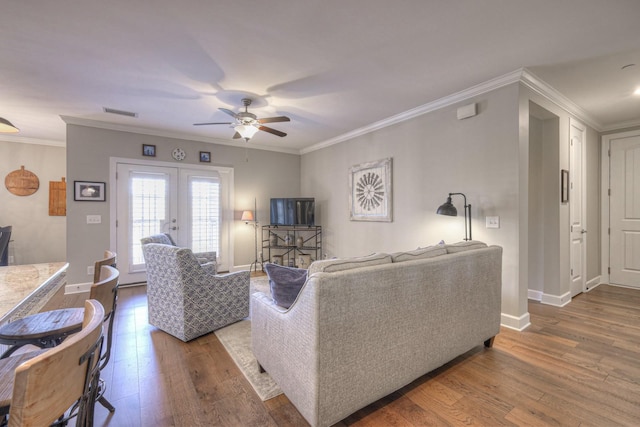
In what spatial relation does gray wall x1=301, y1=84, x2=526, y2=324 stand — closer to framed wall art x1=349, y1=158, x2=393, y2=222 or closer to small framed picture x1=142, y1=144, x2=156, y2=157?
framed wall art x1=349, y1=158, x2=393, y2=222

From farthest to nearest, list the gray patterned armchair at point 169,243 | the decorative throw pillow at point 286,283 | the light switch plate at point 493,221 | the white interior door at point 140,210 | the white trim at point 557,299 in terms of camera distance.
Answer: the white interior door at point 140,210
the white trim at point 557,299
the gray patterned armchair at point 169,243
the light switch plate at point 493,221
the decorative throw pillow at point 286,283

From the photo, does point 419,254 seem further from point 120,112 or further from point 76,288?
point 76,288

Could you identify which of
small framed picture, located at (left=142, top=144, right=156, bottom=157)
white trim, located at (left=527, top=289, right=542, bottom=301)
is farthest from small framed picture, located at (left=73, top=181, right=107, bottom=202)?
white trim, located at (left=527, top=289, right=542, bottom=301)

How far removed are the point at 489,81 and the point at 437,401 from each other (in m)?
3.10

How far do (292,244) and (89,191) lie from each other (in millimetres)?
3556

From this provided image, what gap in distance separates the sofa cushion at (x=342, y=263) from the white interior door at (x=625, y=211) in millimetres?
5099

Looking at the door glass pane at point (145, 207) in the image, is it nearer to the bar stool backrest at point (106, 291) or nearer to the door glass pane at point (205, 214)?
the door glass pane at point (205, 214)

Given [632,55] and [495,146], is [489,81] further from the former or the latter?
[632,55]

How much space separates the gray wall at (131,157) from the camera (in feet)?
14.0

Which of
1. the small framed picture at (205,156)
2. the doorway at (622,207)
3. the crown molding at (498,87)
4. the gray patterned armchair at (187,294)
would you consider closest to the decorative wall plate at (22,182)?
the small framed picture at (205,156)

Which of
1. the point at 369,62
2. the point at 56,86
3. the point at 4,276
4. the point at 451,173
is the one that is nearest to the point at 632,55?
the point at 451,173

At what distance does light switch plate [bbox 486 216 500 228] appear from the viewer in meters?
Result: 3.02

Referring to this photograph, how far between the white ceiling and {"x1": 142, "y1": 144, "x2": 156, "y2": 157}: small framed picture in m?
0.99

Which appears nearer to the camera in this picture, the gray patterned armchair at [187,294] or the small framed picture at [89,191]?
the gray patterned armchair at [187,294]
